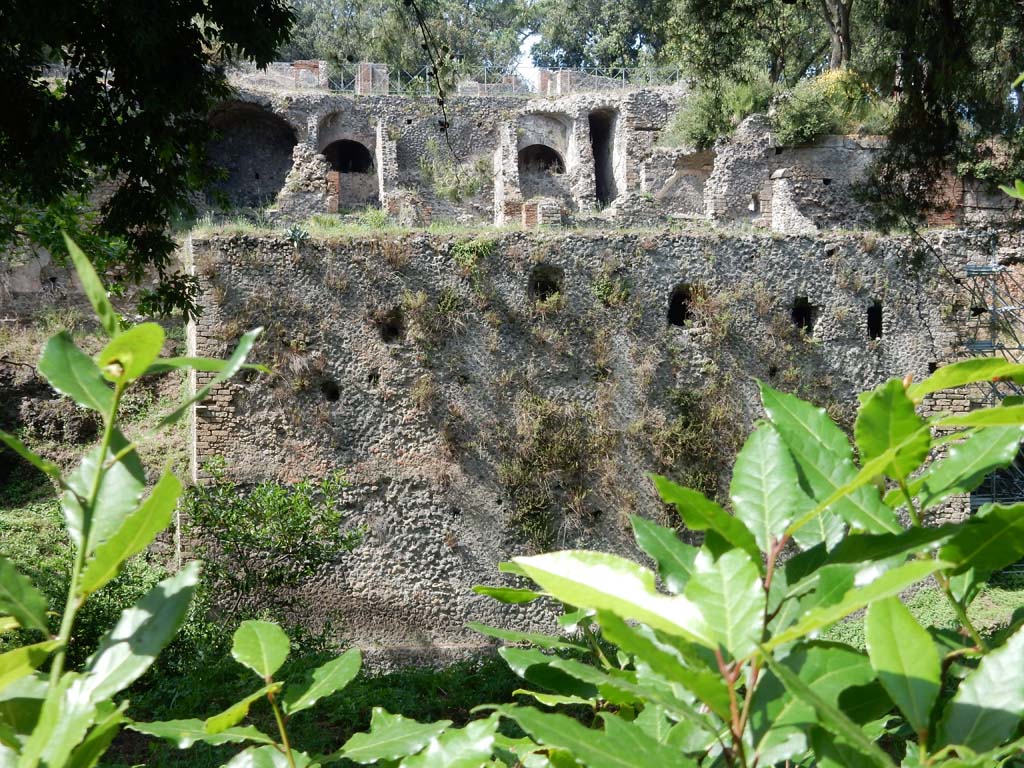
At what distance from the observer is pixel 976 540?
0.64 m

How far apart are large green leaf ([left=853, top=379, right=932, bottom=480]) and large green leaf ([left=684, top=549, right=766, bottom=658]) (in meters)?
0.15

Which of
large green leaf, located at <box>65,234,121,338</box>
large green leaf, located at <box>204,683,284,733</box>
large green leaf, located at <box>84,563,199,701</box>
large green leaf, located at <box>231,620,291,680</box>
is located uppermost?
large green leaf, located at <box>65,234,121,338</box>

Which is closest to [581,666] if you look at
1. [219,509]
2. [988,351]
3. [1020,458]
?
[219,509]

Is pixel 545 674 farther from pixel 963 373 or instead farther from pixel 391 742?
pixel 963 373

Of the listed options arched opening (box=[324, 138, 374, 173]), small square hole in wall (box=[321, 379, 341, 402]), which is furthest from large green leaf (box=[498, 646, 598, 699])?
arched opening (box=[324, 138, 374, 173])

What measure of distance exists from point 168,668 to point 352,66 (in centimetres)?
1608

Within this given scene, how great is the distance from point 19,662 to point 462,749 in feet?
1.04

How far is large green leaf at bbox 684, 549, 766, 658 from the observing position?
542mm

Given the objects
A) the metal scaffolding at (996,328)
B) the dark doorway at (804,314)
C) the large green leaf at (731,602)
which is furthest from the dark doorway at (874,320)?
the large green leaf at (731,602)

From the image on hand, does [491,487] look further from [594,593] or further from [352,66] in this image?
[352,66]

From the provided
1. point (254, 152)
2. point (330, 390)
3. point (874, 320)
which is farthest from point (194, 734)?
point (254, 152)

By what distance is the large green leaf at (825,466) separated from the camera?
0.66 meters

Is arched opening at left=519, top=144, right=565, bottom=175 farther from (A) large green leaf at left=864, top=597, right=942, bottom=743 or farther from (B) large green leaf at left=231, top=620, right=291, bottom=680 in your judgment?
(A) large green leaf at left=864, top=597, right=942, bottom=743

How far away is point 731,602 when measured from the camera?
553 millimetres
